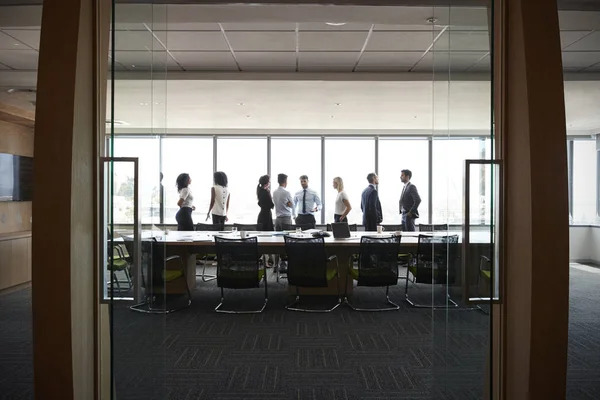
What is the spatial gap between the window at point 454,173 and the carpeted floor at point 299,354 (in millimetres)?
481

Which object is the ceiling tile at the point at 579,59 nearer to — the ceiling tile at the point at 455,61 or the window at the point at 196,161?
the ceiling tile at the point at 455,61

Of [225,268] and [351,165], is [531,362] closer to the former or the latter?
[225,268]

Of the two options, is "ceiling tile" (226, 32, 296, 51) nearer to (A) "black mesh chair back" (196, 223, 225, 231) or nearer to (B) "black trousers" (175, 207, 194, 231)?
(B) "black trousers" (175, 207, 194, 231)

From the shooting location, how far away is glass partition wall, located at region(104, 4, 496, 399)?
6.09 ft

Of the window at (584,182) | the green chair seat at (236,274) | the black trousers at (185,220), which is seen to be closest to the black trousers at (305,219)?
the black trousers at (185,220)

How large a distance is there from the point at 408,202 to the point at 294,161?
4.15m

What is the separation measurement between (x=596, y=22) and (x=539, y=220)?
11.6 ft

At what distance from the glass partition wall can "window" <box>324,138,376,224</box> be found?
139 centimetres

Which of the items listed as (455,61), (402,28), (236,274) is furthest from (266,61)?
(455,61)

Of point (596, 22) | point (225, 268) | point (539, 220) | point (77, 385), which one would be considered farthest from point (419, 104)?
point (77, 385)

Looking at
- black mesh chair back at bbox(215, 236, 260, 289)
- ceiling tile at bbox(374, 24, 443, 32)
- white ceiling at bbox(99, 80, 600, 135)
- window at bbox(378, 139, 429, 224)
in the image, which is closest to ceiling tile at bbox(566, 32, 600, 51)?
white ceiling at bbox(99, 80, 600, 135)

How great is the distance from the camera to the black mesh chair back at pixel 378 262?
197 inches

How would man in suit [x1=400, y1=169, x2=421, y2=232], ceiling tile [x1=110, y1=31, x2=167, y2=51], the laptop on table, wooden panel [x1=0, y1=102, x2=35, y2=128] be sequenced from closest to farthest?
ceiling tile [x1=110, y1=31, x2=167, y2=51], the laptop on table, wooden panel [x1=0, y1=102, x2=35, y2=128], man in suit [x1=400, y1=169, x2=421, y2=232]

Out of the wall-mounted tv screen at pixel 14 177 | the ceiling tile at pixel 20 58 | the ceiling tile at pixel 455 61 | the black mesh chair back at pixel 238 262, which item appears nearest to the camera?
the ceiling tile at pixel 455 61
